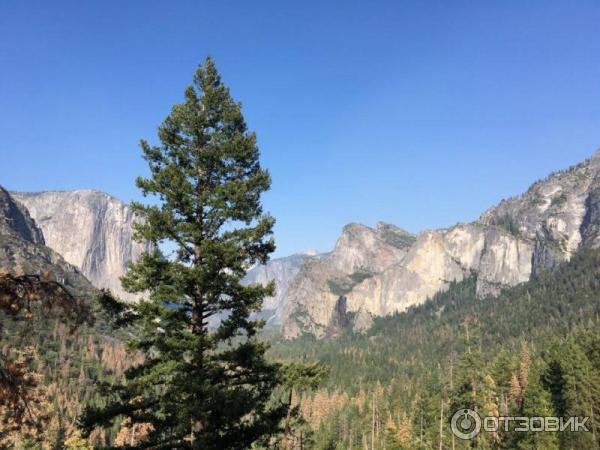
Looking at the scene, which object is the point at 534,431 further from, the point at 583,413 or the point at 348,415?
the point at 348,415

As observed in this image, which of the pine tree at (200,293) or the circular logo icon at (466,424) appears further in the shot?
the circular logo icon at (466,424)

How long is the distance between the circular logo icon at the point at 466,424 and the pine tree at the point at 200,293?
5233 centimetres

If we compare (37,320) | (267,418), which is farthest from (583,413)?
(37,320)

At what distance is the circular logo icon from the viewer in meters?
62.1

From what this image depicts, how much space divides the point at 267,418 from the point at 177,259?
259 inches

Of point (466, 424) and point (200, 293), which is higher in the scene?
point (200, 293)

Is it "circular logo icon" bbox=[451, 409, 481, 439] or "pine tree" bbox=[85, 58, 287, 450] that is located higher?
"pine tree" bbox=[85, 58, 287, 450]

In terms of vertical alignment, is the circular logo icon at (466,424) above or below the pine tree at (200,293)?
below

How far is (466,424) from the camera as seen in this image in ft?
211

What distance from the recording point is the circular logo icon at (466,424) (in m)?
62.1

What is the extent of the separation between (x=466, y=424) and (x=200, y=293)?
192 ft

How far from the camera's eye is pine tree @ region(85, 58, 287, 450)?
15961 mm

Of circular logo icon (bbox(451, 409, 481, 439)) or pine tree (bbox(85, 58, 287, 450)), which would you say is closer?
pine tree (bbox(85, 58, 287, 450))

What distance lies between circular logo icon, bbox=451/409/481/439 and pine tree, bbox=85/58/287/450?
52333 mm
